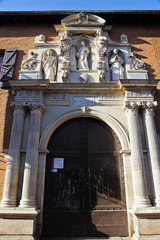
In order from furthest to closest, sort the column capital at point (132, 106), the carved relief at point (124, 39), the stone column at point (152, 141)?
the carved relief at point (124, 39) → the column capital at point (132, 106) → the stone column at point (152, 141)

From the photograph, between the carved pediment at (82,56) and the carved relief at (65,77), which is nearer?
the carved relief at (65,77)

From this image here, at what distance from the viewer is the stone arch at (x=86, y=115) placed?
598cm

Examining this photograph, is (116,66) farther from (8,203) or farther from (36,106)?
(8,203)

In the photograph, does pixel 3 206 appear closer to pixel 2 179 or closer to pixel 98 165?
pixel 2 179

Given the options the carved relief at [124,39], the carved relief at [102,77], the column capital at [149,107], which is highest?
the carved relief at [124,39]

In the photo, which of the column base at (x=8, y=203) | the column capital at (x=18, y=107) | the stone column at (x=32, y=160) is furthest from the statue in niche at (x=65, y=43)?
the column base at (x=8, y=203)

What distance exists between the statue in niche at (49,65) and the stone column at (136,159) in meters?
3.15

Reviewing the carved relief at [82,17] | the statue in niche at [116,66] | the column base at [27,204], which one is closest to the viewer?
the column base at [27,204]

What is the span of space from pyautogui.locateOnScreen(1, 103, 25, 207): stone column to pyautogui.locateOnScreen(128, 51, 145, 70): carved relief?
4733 mm

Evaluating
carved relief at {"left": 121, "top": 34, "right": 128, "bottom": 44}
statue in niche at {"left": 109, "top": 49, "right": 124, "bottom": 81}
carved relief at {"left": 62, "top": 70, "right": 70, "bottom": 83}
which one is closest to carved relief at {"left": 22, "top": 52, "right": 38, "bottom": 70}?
carved relief at {"left": 62, "top": 70, "right": 70, "bottom": 83}

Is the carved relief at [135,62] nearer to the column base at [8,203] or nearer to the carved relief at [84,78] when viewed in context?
the carved relief at [84,78]

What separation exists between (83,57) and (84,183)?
4.98 metres

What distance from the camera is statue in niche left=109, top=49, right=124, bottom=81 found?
699 centimetres

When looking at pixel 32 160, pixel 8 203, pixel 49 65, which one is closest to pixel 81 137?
pixel 32 160
